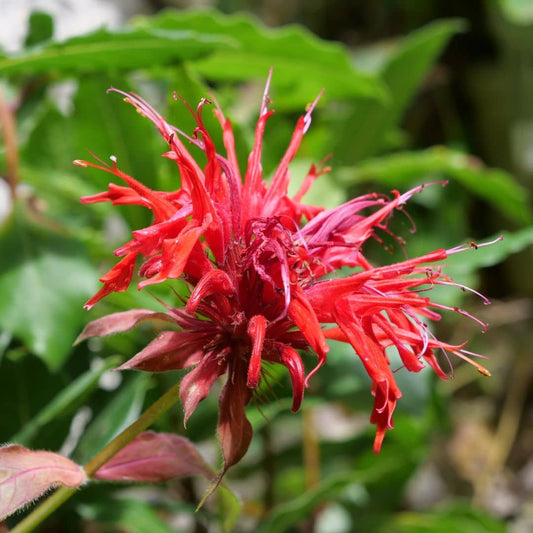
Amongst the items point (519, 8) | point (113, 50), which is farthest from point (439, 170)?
point (519, 8)

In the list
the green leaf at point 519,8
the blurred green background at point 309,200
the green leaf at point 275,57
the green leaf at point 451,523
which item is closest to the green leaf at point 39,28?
the blurred green background at point 309,200

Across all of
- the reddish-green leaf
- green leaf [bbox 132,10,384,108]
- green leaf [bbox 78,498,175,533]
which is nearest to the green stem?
the reddish-green leaf

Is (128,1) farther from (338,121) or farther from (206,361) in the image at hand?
(206,361)

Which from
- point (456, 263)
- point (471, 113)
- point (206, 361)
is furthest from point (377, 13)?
point (206, 361)

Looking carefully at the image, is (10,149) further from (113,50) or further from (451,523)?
(451,523)

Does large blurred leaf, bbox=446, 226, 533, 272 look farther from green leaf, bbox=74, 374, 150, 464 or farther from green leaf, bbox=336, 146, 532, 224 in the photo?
green leaf, bbox=74, 374, 150, 464
